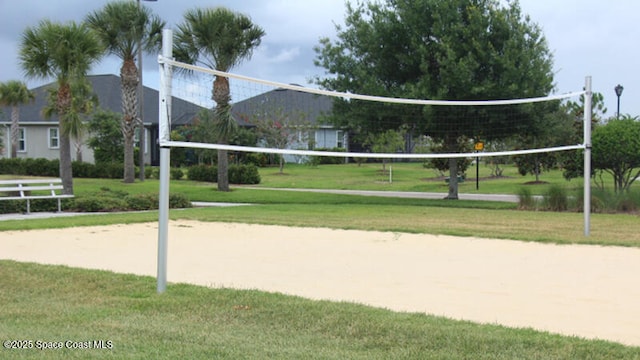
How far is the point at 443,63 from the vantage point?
58.1ft

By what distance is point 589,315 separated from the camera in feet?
18.7

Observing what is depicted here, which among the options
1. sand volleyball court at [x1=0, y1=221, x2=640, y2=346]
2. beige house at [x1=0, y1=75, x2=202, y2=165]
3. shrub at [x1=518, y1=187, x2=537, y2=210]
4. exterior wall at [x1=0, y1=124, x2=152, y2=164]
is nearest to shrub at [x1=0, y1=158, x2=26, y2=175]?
beige house at [x1=0, y1=75, x2=202, y2=165]

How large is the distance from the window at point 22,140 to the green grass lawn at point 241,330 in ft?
133

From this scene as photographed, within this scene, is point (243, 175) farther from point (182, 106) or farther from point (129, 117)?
point (182, 106)

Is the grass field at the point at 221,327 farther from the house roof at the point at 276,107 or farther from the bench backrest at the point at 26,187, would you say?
the house roof at the point at 276,107

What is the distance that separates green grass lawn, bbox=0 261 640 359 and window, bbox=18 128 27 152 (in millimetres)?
40583

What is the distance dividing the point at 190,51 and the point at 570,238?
15182mm

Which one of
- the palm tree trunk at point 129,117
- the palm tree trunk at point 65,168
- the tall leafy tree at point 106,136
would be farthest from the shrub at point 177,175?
the palm tree trunk at point 65,168

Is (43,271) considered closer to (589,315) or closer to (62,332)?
(62,332)

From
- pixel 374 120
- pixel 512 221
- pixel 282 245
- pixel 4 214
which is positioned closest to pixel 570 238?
pixel 512 221

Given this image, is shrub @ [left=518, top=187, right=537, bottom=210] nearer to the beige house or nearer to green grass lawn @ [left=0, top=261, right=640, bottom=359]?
green grass lawn @ [left=0, top=261, right=640, bottom=359]

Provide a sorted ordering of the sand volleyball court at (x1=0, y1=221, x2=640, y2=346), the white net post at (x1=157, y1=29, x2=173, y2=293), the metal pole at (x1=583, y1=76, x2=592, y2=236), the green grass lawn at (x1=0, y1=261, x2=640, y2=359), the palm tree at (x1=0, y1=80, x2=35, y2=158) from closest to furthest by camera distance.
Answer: the green grass lawn at (x1=0, y1=261, x2=640, y2=359), the sand volleyball court at (x1=0, y1=221, x2=640, y2=346), the white net post at (x1=157, y1=29, x2=173, y2=293), the metal pole at (x1=583, y1=76, x2=592, y2=236), the palm tree at (x1=0, y1=80, x2=35, y2=158)

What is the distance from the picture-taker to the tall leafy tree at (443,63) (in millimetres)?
17922

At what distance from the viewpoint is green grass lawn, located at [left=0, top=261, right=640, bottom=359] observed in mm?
4391
